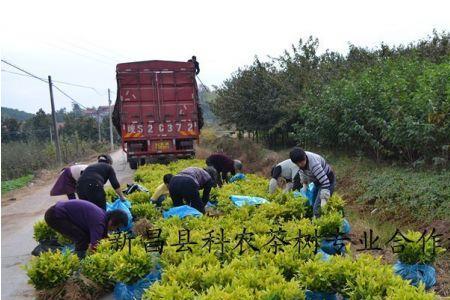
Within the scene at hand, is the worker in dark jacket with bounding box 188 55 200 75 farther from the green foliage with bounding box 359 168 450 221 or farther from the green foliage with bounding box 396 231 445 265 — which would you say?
the green foliage with bounding box 396 231 445 265

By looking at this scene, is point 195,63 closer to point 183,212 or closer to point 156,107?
point 156,107

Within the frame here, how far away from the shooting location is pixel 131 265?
4824mm

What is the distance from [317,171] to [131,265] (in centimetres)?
307

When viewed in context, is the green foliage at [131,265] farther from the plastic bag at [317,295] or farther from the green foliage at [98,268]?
the plastic bag at [317,295]

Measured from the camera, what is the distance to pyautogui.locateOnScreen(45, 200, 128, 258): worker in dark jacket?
5.72 metres

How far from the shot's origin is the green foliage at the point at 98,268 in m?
5.07

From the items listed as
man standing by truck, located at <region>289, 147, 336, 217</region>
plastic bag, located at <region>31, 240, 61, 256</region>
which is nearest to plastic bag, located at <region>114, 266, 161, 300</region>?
plastic bag, located at <region>31, 240, 61, 256</region>

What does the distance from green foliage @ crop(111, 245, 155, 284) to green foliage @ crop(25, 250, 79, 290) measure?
57 centimetres

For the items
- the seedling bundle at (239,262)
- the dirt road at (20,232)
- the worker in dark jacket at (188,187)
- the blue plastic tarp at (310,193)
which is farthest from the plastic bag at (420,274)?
the dirt road at (20,232)

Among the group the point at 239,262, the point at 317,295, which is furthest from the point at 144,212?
the point at 317,295

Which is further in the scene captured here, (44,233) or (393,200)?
(393,200)

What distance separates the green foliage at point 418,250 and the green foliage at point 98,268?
3308 mm

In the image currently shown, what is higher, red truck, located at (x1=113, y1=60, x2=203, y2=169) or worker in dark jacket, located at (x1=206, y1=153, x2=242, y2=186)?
red truck, located at (x1=113, y1=60, x2=203, y2=169)

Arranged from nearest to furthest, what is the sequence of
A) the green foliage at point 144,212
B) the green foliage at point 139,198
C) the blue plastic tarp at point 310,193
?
the blue plastic tarp at point 310,193, the green foliage at point 144,212, the green foliage at point 139,198
